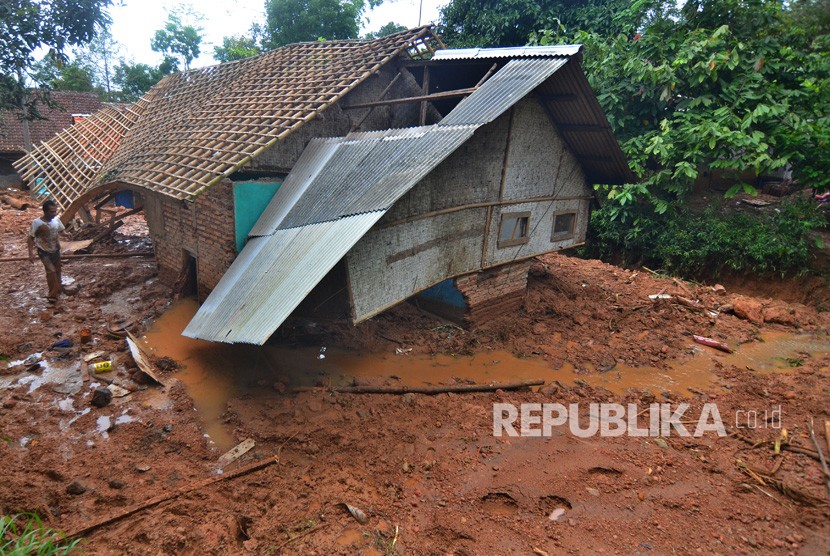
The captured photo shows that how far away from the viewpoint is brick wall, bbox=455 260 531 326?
8.88m

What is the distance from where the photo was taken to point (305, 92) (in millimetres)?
9000

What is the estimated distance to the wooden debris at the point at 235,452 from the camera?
526 cm

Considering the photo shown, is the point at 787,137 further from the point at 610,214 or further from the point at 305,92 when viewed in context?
the point at 305,92

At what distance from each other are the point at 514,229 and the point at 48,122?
28852 millimetres

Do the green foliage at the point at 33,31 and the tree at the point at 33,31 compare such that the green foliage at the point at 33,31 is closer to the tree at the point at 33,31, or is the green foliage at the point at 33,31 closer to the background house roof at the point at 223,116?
the tree at the point at 33,31

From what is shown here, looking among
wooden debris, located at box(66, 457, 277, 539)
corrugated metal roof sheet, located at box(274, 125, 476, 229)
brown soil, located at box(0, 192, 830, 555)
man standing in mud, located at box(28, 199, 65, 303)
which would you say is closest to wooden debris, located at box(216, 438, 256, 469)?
brown soil, located at box(0, 192, 830, 555)

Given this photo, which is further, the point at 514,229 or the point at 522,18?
the point at 522,18

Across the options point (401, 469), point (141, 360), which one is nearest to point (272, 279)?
point (141, 360)

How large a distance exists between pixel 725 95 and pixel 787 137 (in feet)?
6.40

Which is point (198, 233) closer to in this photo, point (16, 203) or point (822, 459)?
point (822, 459)

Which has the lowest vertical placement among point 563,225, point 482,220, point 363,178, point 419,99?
point 563,225

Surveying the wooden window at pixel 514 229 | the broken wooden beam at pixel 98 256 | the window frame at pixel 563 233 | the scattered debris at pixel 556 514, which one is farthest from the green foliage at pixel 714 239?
the broken wooden beam at pixel 98 256

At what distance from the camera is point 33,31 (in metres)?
6.57

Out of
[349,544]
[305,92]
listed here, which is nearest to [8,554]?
[349,544]
